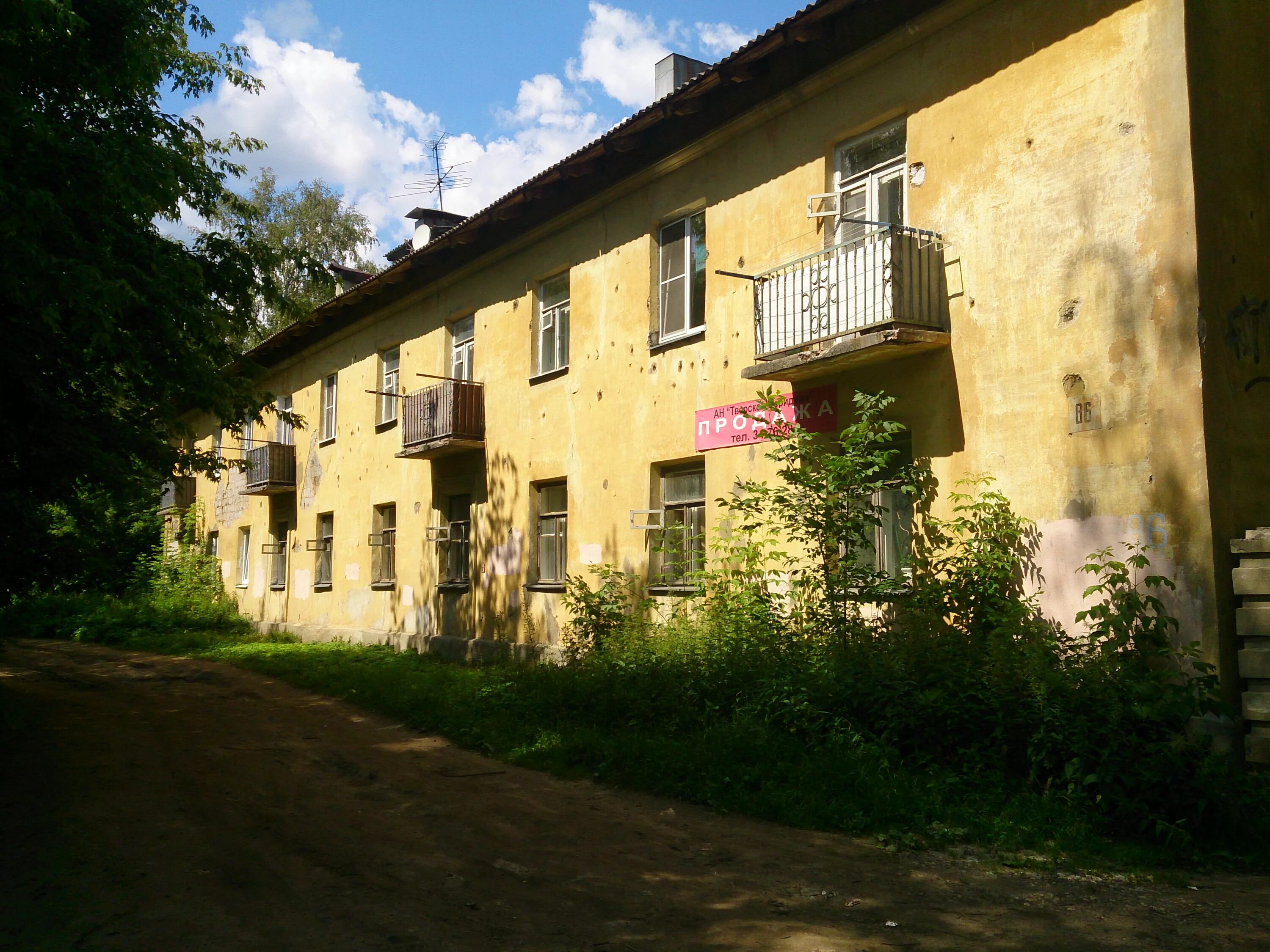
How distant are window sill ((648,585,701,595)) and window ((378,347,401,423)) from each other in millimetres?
8539

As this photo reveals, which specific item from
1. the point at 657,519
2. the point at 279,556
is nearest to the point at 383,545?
the point at 279,556

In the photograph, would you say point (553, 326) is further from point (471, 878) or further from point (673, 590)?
point (471, 878)

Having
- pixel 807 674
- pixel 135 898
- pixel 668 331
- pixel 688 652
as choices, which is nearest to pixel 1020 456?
pixel 807 674

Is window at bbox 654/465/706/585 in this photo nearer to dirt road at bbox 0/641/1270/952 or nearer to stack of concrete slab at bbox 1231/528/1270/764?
dirt road at bbox 0/641/1270/952

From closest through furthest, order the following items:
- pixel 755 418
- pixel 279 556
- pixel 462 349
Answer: pixel 755 418 < pixel 462 349 < pixel 279 556

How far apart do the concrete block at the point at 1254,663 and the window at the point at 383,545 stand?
1470 centimetres

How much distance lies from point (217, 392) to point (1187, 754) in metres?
8.72

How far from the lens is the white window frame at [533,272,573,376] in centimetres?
1495

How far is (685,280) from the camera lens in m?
12.7

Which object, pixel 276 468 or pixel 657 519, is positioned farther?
pixel 276 468

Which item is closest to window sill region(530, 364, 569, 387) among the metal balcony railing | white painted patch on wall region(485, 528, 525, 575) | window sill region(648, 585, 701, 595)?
white painted patch on wall region(485, 528, 525, 575)

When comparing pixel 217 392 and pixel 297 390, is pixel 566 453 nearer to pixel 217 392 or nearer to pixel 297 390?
pixel 217 392

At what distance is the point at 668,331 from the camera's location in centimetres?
1292

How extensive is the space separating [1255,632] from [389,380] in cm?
1586
